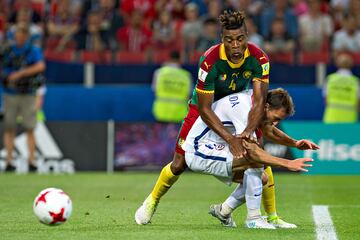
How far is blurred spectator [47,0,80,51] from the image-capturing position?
20922 mm

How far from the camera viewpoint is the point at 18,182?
14.7 meters

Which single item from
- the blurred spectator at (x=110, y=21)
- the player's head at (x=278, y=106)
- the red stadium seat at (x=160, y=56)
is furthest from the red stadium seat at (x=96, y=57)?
the player's head at (x=278, y=106)

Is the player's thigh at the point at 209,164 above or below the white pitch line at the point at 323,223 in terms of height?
above

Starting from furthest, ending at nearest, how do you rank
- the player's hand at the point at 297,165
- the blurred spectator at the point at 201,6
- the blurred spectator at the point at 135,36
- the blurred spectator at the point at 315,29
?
the blurred spectator at the point at 201,6
the blurred spectator at the point at 135,36
the blurred spectator at the point at 315,29
the player's hand at the point at 297,165

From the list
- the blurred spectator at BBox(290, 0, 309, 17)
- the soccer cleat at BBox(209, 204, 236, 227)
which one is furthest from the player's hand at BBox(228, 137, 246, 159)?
the blurred spectator at BBox(290, 0, 309, 17)

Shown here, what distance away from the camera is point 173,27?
2084cm

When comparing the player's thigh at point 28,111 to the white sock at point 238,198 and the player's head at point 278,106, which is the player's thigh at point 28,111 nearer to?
the white sock at point 238,198

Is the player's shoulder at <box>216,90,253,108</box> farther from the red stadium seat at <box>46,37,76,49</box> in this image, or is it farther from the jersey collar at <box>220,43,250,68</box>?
the red stadium seat at <box>46,37,76,49</box>

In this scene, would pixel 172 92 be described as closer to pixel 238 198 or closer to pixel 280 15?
pixel 280 15

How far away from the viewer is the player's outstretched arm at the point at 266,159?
313 inches

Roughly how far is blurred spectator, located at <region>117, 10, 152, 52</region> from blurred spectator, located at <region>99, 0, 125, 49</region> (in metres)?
0.15

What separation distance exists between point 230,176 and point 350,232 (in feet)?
3.78

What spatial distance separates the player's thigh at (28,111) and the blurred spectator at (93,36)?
3.94m

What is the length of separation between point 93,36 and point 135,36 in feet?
2.85
